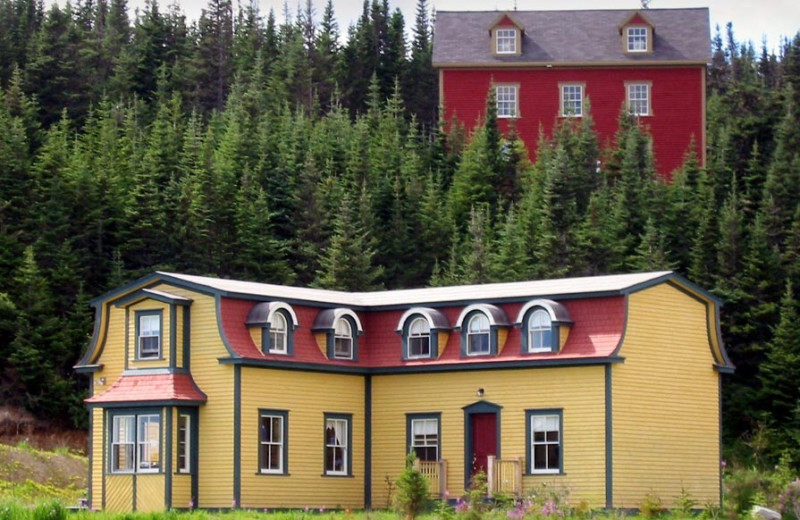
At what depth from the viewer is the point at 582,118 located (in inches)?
3115

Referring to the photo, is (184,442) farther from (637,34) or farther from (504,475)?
(637,34)

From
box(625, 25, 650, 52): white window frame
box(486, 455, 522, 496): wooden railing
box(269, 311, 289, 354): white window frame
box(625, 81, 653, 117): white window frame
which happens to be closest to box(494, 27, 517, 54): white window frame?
box(625, 25, 650, 52): white window frame

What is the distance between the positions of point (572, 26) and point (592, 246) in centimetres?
2634

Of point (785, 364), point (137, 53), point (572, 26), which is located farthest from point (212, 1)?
point (785, 364)

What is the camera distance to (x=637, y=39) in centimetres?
8181

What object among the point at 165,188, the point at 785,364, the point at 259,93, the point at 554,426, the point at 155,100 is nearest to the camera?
the point at 554,426

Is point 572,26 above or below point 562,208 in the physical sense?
above

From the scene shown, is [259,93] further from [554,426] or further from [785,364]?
[554,426]

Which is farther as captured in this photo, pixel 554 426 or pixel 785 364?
pixel 785 364

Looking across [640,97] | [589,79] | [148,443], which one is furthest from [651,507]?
[589,79]

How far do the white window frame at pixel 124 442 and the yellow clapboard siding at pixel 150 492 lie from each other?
1.93 feet

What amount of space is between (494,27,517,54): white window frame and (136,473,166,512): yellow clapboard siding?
44.6m

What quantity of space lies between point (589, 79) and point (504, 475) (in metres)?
43.0

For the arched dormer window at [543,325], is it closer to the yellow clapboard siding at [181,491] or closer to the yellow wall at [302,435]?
the yellow wall at [302,435]
